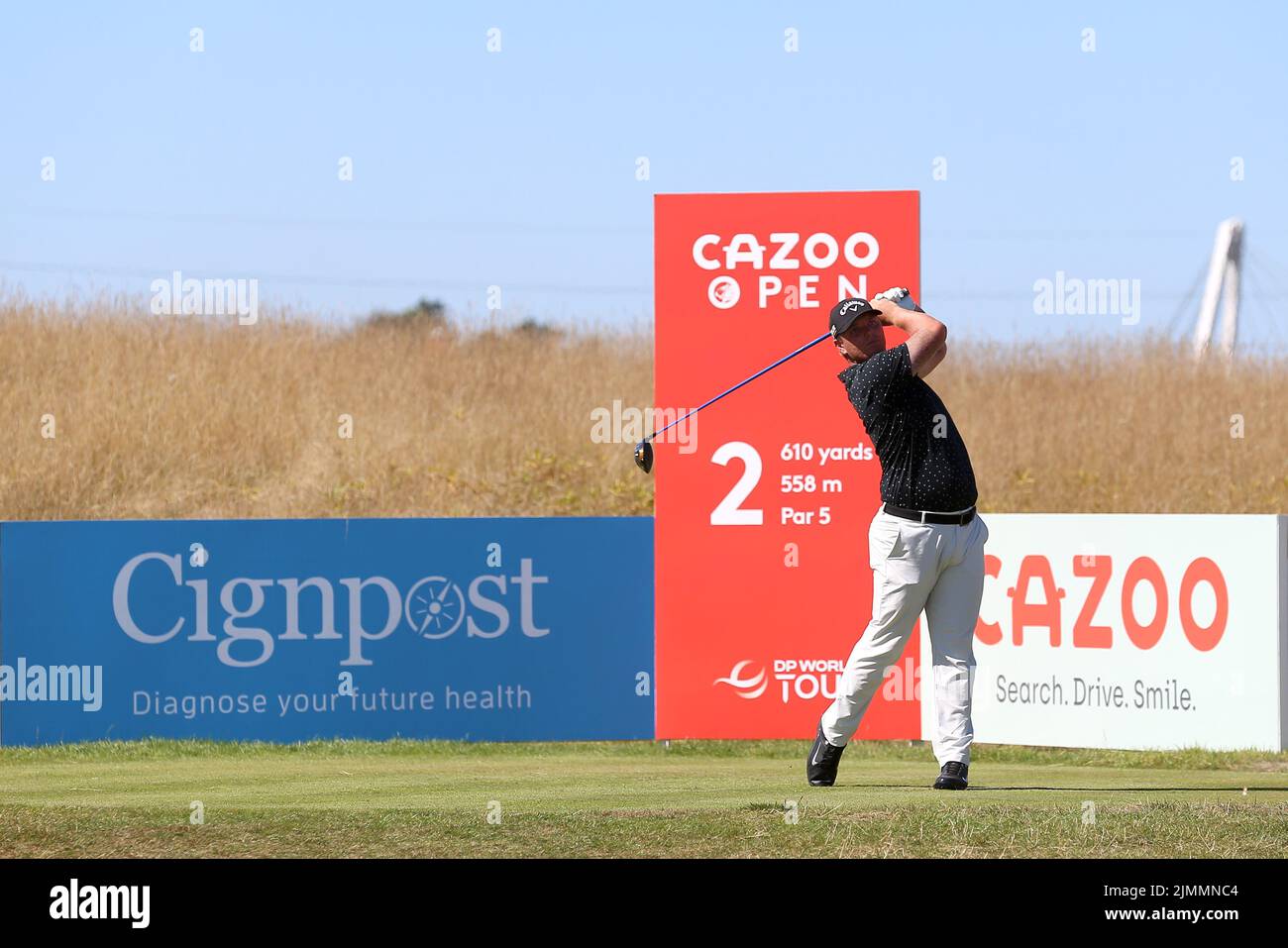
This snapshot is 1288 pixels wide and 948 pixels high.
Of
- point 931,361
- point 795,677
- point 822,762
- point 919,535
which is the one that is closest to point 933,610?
point 919,535

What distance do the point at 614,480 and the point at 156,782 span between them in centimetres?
1001

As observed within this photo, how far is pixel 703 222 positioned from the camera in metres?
10.6

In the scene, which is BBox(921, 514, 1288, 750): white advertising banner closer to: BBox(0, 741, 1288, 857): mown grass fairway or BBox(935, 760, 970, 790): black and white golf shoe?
BBox(0, 741, 1288, 857): mown grass fairway

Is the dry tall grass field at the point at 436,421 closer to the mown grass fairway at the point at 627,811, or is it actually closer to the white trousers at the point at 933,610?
the mown grass fairway at the point at 627,811

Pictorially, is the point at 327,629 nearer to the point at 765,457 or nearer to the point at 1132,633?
the point at 765,457

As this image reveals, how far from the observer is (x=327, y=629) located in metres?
11.0

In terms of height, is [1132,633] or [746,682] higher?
[1132,633]

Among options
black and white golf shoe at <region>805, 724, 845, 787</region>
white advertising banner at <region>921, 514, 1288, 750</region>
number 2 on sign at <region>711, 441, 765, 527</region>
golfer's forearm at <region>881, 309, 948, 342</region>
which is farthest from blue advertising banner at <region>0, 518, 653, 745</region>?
golfer's forearm at <region>881, 309, 948, 342</region>

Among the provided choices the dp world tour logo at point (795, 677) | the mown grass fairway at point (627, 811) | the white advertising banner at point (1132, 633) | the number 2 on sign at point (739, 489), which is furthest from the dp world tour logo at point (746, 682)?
the mown grass fairway at point (627, 811)

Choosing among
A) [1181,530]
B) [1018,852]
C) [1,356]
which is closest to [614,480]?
[1,356]

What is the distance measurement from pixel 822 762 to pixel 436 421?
12.4m

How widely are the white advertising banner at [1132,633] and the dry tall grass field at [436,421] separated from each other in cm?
686

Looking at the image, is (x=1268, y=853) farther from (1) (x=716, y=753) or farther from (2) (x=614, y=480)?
(2) (x=614, y=480)

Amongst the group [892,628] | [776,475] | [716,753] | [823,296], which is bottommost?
[716,753]
